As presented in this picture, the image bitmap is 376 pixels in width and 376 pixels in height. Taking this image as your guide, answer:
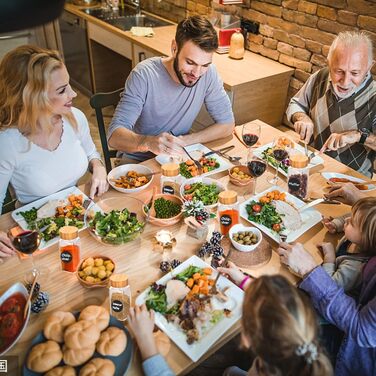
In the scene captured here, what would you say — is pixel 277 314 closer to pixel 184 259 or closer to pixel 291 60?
pixel 184 259

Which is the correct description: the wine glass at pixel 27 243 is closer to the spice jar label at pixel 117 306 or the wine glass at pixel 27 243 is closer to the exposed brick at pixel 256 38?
the spice jar label at pixel 117 306

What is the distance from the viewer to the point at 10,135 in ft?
5.65

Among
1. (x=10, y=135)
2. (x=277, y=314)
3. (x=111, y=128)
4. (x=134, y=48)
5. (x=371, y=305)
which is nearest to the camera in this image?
(x=277, y=314)

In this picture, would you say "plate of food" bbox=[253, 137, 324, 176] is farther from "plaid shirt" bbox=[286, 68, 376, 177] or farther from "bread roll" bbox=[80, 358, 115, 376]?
"bread roll" bbox=[80, 358, 115, 376]

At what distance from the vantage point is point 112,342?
1.15 m

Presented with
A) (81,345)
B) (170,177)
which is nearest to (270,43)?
(170,177)

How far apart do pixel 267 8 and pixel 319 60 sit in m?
0.64

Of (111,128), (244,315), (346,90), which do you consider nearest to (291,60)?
(346,90)

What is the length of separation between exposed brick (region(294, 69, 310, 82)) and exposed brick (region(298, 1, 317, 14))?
44cm

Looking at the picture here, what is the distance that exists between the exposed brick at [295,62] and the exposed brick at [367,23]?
19.3 inches

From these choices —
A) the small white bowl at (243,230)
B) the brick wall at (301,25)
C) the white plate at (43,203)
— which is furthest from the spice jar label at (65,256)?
the brick wall at (301,25)

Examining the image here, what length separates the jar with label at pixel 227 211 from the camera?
5.24ft

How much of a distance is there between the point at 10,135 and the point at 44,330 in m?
0.91

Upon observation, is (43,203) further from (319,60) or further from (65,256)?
(319,60)
